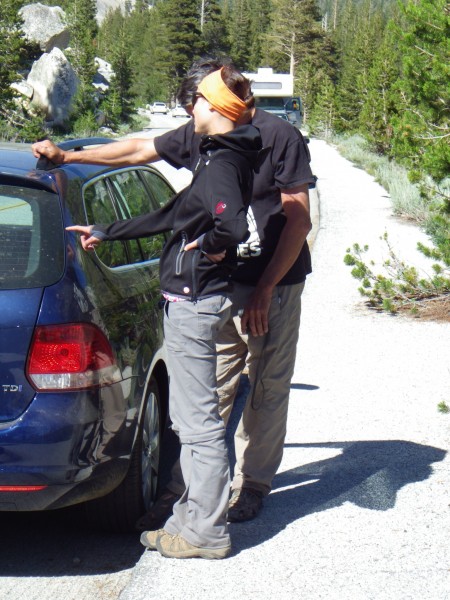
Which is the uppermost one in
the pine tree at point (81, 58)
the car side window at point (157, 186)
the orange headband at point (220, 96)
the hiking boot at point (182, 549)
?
the orange headband at point (220, 96)

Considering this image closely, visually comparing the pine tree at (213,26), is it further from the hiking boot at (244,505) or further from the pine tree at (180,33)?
the hiking boot at (244,505)

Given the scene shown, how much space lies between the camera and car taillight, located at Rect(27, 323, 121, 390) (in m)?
3.54

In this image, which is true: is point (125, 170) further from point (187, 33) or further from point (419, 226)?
point (187, 33)

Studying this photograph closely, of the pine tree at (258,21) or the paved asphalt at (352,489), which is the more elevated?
the paved asphalt at (352,489)

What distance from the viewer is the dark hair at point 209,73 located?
3.47 m

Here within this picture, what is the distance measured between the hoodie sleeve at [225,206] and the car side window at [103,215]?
87 centimetres

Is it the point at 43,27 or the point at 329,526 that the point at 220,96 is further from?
the point at 43,27

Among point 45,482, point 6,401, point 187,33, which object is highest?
point 6,401

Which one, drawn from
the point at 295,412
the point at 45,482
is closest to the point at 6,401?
the point at 45,482

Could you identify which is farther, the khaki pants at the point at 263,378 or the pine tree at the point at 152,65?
the pine tree at the point at 152,65

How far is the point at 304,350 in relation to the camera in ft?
24.8

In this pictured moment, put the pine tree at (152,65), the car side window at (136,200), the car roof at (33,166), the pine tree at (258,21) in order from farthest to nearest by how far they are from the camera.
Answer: the pine tree at (258,21), the pine tree at (152,65), the car side window at (136,200), the car roof at (33,166)

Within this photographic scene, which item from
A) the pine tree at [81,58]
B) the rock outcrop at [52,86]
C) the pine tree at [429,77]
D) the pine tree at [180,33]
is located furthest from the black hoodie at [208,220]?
the pine tree at [180,33]

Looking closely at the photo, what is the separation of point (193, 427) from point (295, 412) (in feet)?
7.98
